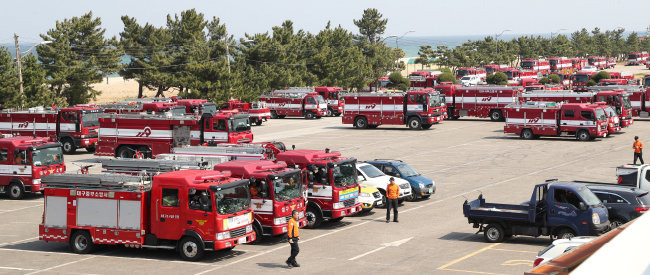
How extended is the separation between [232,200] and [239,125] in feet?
75.3

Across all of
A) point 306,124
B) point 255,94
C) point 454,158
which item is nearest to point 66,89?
point 255,94

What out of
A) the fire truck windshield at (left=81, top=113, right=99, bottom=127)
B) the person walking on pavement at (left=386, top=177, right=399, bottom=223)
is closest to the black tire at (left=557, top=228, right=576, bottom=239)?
the person walking on pavement at (left=386, top=177, right=399, bottom=223)

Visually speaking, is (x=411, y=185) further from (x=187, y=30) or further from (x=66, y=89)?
(x=187, y=30)

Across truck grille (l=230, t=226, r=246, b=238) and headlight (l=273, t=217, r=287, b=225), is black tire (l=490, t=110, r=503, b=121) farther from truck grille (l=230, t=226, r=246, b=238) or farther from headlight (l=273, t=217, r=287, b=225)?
truck grille (l=230, t=226, r=246, b=238)

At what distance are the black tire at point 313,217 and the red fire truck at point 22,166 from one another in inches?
476

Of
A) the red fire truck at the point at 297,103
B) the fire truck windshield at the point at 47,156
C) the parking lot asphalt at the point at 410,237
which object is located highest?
the red fire truck at the point at 297,103

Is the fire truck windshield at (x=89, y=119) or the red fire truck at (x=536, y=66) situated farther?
the red fire truck at (x=536, y=66)

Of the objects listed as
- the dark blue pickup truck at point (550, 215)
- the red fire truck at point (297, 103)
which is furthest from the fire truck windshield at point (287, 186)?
the red fire truck at point (297, 103)

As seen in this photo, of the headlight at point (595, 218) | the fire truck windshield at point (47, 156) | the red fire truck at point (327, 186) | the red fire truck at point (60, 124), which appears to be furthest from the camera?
the red fire truck at point (60, 124)

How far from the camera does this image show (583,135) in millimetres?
45469

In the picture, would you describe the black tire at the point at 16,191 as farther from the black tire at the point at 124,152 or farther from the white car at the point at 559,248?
the white car at the point at 559,248

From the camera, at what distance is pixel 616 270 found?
10.8 feet

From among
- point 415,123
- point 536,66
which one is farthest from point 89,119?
point 536,66

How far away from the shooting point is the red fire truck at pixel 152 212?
61.2 ft
